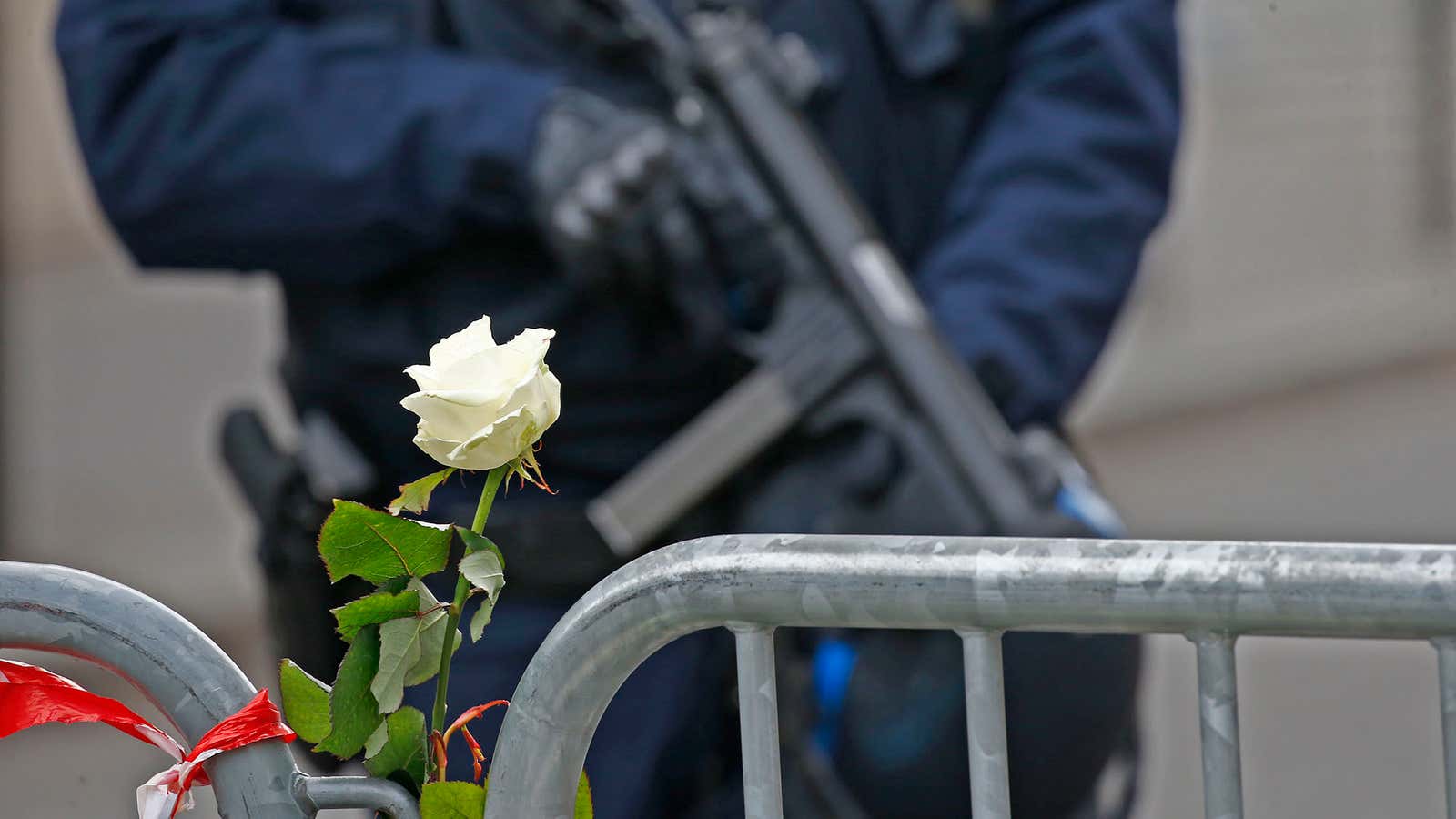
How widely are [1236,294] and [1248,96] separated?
21.2 inches

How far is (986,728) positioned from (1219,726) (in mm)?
67

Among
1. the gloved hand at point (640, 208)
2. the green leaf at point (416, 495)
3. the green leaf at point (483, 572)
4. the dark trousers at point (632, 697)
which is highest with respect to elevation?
the gloved hand at point (640, 208)

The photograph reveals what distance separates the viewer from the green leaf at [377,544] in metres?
0.51

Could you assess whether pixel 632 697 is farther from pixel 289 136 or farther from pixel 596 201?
pixel 289 136

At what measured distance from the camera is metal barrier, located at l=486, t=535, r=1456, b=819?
457mm

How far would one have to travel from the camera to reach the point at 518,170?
4.26ft

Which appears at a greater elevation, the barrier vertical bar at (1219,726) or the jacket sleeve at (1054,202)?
the jacket sleeve at (1054,202)

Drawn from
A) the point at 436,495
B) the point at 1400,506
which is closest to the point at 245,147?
the point at 436,495

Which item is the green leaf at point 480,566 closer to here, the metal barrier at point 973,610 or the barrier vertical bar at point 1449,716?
the metal barrier at point 973,610

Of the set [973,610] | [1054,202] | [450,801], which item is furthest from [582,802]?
[1054,202]

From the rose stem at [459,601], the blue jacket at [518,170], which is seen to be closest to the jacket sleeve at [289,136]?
the blue jacket at [518,170]

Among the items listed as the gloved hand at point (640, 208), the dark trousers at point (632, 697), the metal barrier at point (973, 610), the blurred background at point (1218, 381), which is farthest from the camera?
the blurred background at point (1218, 381)

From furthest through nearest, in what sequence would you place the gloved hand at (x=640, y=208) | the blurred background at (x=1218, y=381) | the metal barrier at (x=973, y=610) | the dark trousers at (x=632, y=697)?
the blurred background at (x=1218, y=381) < the dark trousers at (x=632, y=697) < the gloved hand at (x=640, y=208) < the metal barrier at (x=973, y=610)

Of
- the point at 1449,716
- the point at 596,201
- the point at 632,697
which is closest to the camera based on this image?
the point at 1449,716
